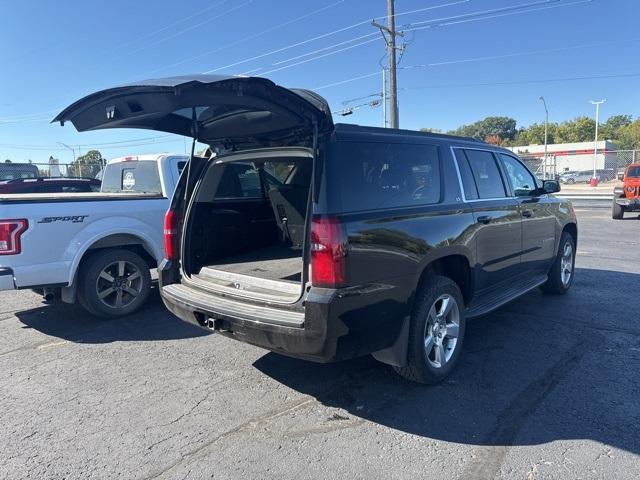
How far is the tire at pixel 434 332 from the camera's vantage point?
3594mm

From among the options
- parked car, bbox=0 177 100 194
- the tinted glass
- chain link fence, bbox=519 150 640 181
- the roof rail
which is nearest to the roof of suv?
the roof rail

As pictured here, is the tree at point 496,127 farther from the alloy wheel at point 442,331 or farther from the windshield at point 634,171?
the alloy wheel at point 442,331

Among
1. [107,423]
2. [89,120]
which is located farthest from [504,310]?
[89,120]

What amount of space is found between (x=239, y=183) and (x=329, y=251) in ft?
8.40

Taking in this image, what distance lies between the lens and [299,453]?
2.98m

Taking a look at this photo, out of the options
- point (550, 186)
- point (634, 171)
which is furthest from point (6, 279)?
point (634, 171)

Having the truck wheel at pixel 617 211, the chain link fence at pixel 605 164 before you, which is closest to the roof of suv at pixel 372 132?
the truck wheel at pixel 617 211

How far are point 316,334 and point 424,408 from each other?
111 cm

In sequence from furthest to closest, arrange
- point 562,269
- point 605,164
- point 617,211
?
point 605,164 → point 617,211 → point 562,269

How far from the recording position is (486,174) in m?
4.82

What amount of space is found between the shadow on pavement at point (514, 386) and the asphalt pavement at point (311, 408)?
1cm

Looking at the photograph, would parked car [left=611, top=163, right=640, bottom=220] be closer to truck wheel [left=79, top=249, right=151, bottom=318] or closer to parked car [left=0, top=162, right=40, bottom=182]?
truck wheel [left=79, top=249, right=151, bottom=318]

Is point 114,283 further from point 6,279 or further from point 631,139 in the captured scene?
point 631,139

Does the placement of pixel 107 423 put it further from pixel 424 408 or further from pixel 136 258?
pixel 136 258
